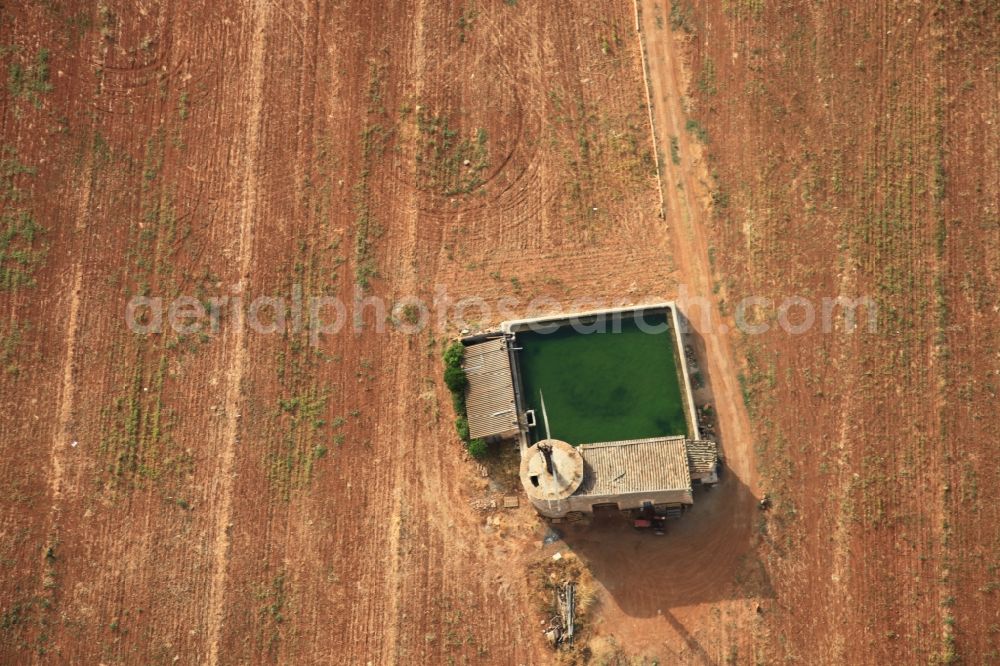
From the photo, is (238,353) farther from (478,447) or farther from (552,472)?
(552,472)

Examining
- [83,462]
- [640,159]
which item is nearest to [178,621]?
[83,462]

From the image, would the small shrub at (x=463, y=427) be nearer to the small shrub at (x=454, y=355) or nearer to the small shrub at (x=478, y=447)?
the small shrub at (x=478, y=447)

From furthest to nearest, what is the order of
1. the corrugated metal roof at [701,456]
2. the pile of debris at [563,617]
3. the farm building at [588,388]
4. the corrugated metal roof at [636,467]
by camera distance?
the farm building at [588,388], the pile of debris at [563,617], the corrugated metal roof at [701,456], the corrugated metal roof at [636,467]

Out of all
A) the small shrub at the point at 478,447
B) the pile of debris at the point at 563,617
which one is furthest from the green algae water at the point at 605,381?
the pile of debris at the point at 563,617

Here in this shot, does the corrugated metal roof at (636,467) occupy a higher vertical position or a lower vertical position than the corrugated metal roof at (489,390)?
lower

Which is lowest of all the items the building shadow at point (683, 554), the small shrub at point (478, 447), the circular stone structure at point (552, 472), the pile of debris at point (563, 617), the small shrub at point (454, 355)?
the pile of debris at point (563, 617)

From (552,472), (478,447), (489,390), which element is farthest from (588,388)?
(478,447)

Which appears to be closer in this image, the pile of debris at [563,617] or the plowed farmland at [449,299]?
the pile of debris at [563,617]
